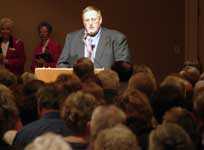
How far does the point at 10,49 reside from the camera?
9.15 m

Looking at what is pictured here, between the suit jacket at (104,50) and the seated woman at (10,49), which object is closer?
the suit jacket at (104,50)

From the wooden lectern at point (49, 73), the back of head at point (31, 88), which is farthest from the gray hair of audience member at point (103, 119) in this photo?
the wooden lectern at point (49, 73)

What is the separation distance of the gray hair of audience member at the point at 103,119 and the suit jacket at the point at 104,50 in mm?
3221

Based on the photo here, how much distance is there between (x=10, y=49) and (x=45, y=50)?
0.52 metres

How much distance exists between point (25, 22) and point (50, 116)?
6146mm

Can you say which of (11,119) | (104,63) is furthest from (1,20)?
(11,119)

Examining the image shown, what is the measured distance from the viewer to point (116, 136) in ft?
9.46

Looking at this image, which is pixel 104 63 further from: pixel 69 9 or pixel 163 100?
pixel 69 9

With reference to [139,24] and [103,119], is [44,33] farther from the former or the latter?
[103,119]

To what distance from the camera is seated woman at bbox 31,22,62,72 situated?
8.83m

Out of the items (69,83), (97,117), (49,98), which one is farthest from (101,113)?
(69,83)

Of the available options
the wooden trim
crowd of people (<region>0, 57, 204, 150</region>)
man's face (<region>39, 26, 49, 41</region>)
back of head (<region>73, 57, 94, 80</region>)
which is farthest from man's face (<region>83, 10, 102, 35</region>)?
the wooden trim

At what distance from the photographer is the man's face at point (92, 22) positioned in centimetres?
686

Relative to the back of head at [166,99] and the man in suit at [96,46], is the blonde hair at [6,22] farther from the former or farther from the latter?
the back of head at [166,99]
